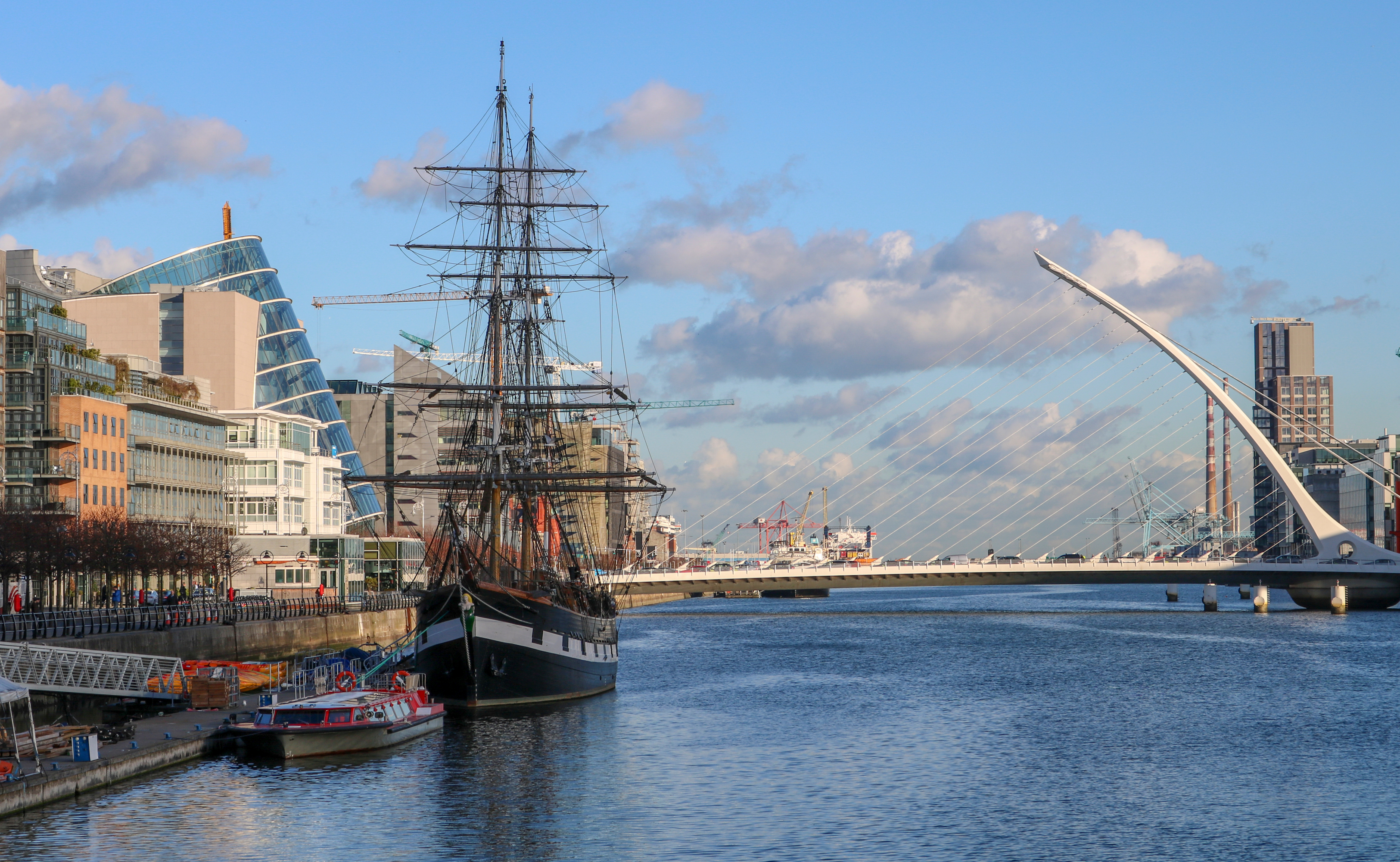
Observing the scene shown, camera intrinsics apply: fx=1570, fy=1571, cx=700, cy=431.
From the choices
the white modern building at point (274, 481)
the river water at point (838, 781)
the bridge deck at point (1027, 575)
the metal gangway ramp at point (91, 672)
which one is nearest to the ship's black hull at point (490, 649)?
the river water at point (838, 781)

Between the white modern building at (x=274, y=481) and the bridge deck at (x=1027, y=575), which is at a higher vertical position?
the white modern building at (x=274, y=481)

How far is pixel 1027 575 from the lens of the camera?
395 feet

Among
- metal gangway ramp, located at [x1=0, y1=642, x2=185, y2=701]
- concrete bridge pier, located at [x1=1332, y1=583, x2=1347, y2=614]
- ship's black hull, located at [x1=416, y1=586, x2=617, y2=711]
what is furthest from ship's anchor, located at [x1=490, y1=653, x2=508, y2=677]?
concrete bridge pier, located at [x1=1332, y1=583, x2=1347, y2=614]

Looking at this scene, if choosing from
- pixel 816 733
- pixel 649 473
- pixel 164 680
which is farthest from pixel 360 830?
pixel 649 473

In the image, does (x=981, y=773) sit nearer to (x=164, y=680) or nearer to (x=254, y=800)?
(x=254, y=800)

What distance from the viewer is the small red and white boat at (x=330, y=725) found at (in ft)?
134

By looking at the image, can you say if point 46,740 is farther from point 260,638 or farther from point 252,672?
point 260,638

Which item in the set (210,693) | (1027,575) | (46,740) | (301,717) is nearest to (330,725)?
(301,717)

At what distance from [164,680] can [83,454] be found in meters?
43.4

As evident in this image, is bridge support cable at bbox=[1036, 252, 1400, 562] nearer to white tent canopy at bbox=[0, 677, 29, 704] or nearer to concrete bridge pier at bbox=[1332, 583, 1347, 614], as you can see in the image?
concrete bridge pier at bbox=[1332, 583, 1347, 614]

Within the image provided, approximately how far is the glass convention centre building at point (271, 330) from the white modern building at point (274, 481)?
16.6 metres

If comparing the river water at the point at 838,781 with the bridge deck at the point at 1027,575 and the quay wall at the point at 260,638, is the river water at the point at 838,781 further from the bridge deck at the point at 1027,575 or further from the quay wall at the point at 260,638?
the bridge deck at the point at 1027,575

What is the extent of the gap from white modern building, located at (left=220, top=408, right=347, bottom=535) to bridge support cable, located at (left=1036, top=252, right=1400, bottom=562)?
67.6 meters

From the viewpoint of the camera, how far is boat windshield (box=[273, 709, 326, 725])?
41.7m
